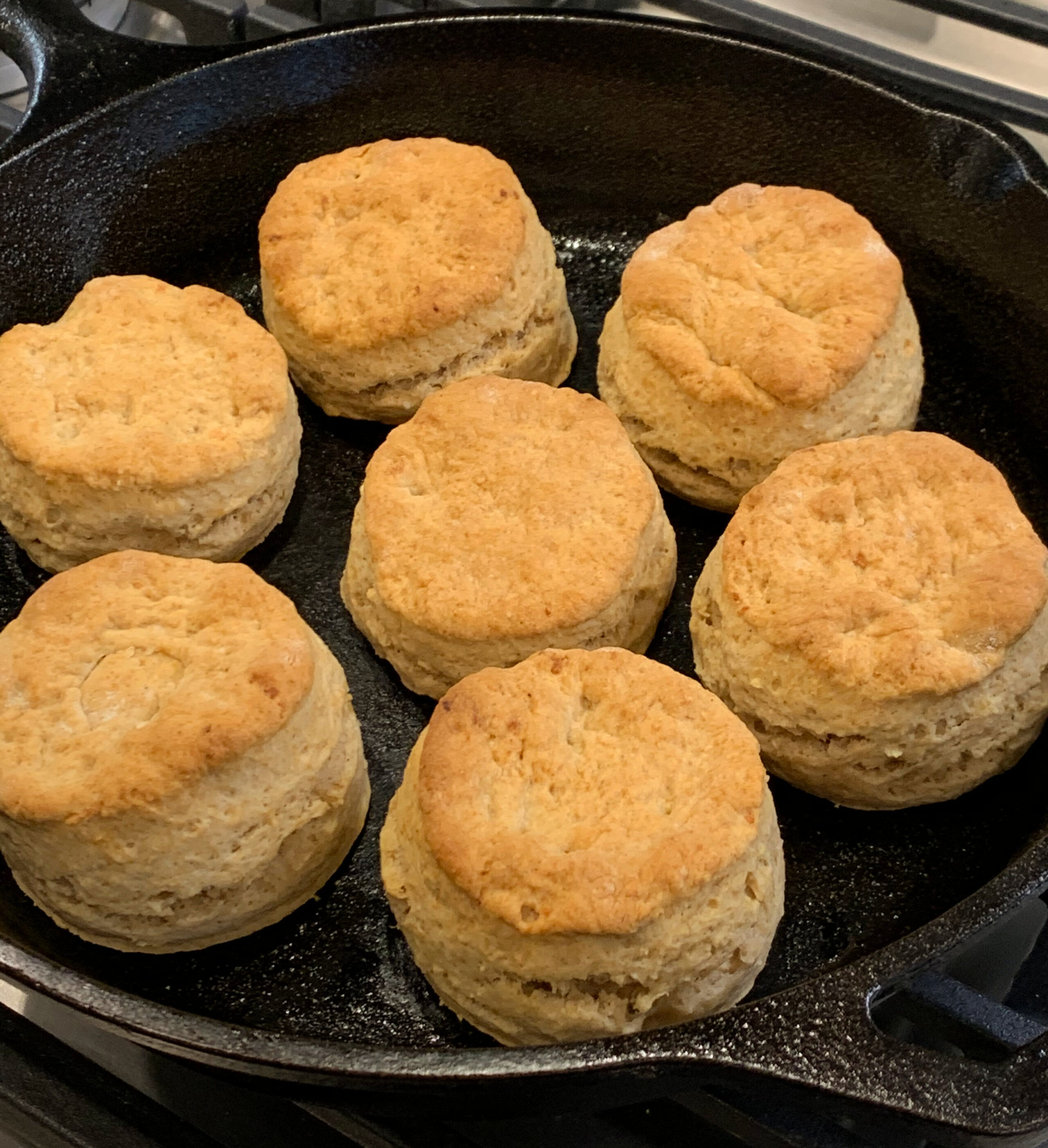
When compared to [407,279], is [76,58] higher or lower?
higher

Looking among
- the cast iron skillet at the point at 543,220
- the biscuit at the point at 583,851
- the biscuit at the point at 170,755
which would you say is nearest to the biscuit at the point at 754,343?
the cast iron skillet at the point at 543,220

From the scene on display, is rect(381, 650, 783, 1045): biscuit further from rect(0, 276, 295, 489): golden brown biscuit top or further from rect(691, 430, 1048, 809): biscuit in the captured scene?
rect(0, 276, 295, 489): golden brown biscuit top

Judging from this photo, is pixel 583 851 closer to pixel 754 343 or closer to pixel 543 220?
pixel 754 343

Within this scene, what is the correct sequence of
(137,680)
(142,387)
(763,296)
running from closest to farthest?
(137,680), (142,387), (763,296)

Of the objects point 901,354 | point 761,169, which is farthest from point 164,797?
point 761,169

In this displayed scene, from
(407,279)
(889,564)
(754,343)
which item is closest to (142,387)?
(407,279)

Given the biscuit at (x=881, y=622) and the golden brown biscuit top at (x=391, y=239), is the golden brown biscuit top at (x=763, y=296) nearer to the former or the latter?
the biscuit at (x=881, y=622)

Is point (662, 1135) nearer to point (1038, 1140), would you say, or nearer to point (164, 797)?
point (1038, 1140)
